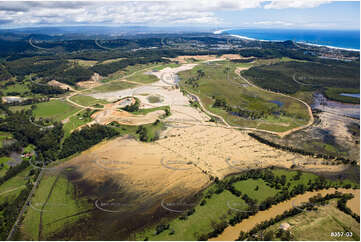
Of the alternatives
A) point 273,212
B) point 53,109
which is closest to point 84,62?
point 53,109

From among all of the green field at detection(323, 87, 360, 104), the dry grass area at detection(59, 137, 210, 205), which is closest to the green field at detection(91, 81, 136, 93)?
the dry grass area at detection(59, 137, 210, 205)

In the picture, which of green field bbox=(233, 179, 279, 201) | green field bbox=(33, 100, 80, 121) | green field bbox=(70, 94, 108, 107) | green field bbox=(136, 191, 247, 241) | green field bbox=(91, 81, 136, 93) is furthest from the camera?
green field bbox=(91, 81, 136, 93)

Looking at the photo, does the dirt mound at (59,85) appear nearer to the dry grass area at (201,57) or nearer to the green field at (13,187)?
the green field at (13,187)

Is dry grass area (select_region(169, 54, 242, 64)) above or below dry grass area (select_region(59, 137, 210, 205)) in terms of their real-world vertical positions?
above

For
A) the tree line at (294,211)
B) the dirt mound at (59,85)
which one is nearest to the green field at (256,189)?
the tree line at (294,211)

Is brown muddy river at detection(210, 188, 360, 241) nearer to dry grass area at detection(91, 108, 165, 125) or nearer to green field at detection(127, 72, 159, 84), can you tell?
dry grass area at detection(91, 108, 165, 125)

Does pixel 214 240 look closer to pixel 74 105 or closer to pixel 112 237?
pixel 112 237

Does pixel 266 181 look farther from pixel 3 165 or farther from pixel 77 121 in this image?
pixel 77 121
